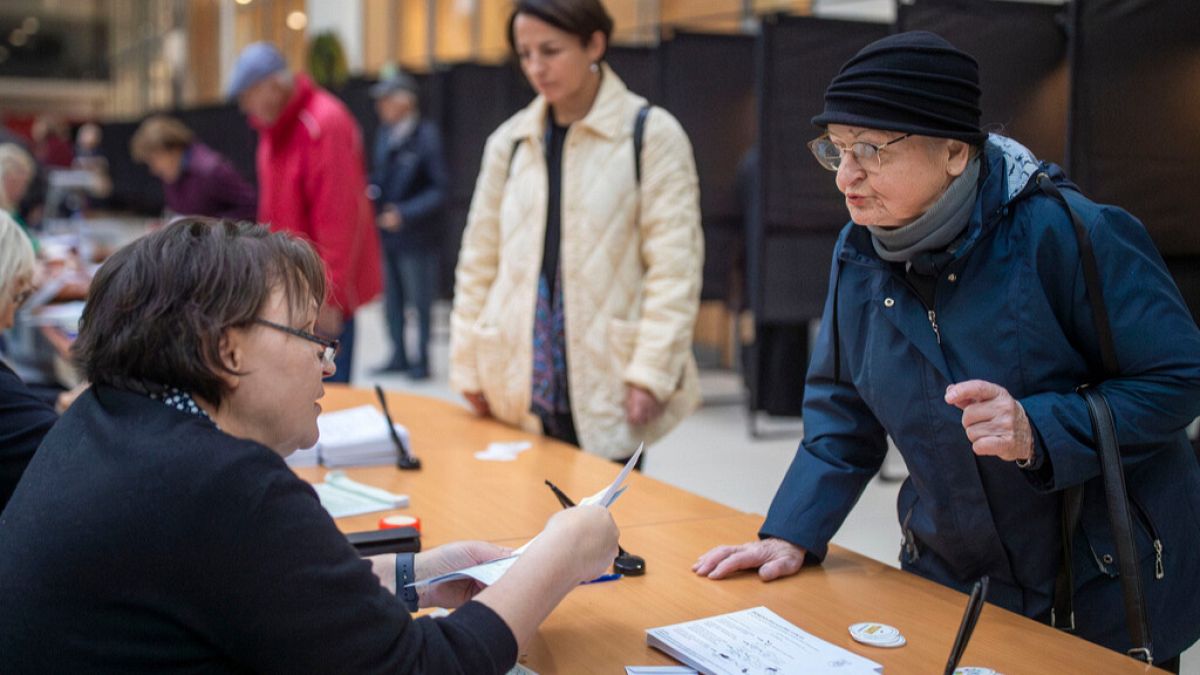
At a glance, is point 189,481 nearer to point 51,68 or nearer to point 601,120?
point 601,120

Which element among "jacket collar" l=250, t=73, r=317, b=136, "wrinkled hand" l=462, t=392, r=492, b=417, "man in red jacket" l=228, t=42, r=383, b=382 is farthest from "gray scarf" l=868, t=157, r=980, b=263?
"jacket collar" l=250, t=73, r=317, b=136

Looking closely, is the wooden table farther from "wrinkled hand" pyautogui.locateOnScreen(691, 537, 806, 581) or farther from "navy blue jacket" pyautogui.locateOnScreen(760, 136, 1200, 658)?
"navy blue jacket" pyautogui.locateOnScreen(760, 136, 1200, 658)

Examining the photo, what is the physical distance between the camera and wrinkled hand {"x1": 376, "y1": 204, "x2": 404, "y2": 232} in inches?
284

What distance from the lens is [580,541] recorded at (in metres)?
1.44

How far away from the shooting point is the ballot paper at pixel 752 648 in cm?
144

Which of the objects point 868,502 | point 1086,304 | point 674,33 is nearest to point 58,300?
point 674,33

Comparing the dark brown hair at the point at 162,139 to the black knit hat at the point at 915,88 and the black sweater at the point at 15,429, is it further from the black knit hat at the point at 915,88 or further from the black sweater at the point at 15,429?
the black knit hat at the point at 915,88

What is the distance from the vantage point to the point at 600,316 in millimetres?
2764

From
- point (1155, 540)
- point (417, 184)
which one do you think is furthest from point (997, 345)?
point (417, 184)

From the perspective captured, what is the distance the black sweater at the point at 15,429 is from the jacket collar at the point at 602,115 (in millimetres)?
1332

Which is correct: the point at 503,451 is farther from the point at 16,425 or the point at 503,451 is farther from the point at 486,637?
the point at 486,637

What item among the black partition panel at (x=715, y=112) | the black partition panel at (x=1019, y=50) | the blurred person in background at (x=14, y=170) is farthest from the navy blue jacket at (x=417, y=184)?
→ the black partition panel at (x=1019, y=50)

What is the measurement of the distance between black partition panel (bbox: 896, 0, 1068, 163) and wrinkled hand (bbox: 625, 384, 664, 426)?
4.78ft

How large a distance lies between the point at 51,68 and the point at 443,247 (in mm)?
19608
